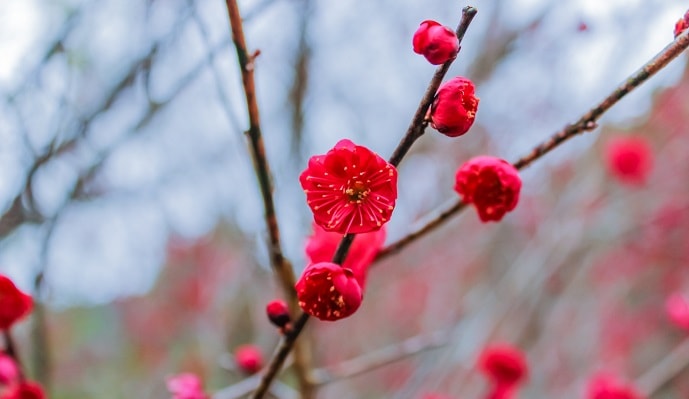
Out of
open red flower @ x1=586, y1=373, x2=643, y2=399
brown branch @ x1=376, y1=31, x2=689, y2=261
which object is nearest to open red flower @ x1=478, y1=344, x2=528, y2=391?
open red flower @ x1=586, y1=373, x2=643, y2=399

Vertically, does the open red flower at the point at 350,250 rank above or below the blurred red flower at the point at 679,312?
below

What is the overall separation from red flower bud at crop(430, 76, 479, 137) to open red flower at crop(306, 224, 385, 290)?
9.0 inches

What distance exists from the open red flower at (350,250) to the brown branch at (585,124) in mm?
62

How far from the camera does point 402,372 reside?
3990 millimetres

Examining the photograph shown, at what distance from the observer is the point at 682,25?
0.77 metres

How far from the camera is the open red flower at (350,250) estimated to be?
83 centimetres

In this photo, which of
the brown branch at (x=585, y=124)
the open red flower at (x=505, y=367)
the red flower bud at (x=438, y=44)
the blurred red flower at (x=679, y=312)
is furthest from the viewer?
the blurred red flower at (x=679, y=312)

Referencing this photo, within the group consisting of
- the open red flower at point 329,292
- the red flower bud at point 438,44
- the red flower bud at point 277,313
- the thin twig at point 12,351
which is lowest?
the open red flower at point 329,292

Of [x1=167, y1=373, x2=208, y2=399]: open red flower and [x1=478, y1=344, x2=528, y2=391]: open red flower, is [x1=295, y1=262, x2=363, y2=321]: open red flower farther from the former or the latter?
[x1=478, y1=344, x2=528, y2=391]: open red flower

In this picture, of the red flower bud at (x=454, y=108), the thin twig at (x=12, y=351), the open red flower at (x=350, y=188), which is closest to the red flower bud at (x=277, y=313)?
the open red flower at (x=350, y=188)

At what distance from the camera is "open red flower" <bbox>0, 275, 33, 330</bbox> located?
2.73 ft

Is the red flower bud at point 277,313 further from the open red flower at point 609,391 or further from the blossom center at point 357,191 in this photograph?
the open red flower at point 609,391

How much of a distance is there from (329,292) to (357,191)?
12 centimetres

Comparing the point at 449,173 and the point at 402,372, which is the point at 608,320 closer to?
the point at 402,372
